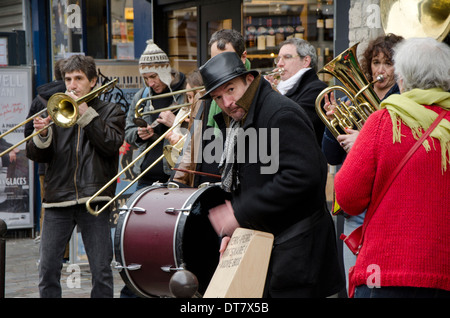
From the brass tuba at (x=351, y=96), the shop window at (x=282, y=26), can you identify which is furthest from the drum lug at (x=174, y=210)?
the shop window at (x=282, y=26)

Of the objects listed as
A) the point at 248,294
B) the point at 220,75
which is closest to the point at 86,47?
the point at 220,75

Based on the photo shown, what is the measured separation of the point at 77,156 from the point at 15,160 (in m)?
4.49

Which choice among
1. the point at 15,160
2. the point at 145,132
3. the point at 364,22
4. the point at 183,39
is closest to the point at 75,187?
the point at 145,132

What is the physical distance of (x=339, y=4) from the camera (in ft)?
20.4

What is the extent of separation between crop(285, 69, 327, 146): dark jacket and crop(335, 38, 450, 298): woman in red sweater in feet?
6.52

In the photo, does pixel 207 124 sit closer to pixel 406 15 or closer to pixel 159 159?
pixel 159 159

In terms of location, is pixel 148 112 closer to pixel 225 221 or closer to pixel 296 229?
pixel 225 221

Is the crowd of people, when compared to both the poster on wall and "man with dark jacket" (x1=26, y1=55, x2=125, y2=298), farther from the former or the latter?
the poster on wall

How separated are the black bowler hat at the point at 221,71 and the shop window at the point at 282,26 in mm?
3082

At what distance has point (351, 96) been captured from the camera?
4.48m

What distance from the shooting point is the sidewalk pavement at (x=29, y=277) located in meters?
6.82

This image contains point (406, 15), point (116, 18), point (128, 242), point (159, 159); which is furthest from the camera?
point (116, 18)

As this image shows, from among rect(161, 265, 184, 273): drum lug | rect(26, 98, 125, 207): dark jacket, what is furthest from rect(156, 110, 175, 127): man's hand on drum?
rect(161, 265, 184, 273): drum lug

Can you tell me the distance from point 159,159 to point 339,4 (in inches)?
78.8
